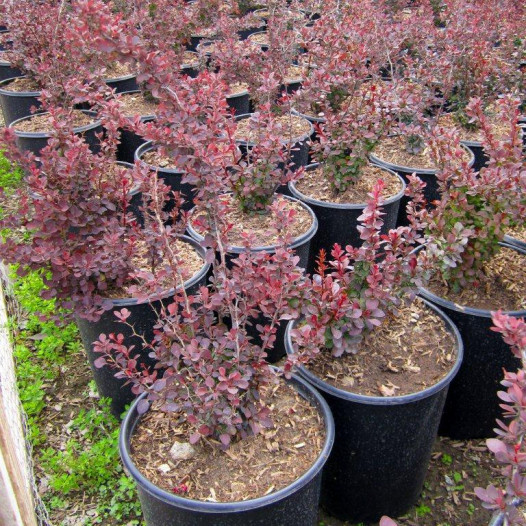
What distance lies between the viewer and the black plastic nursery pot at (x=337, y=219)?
364 centimetres

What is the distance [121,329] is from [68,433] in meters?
0.70

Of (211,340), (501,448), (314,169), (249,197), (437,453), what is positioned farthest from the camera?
(314,169)

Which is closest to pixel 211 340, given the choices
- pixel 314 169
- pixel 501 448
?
pixel 501 448

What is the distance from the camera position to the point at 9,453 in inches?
74.7

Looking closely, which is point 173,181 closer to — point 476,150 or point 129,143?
point 129,143

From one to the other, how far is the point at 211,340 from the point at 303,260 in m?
1.46

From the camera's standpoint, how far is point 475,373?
9.09ft

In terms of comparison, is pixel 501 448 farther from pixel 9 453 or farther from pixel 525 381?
pixel 9 453

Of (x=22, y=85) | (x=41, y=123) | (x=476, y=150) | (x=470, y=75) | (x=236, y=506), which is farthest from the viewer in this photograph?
(x=22, y=85)

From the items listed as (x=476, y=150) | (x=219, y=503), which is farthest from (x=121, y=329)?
(x=476, y=150)

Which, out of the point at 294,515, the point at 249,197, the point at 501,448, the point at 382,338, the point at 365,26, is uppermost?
the point at 365,26

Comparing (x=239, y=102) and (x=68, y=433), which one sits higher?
(x=239, y=102)

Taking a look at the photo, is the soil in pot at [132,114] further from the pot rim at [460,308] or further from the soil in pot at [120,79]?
the pot rim at [460,308]

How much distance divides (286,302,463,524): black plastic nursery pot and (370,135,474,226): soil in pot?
1.93m
